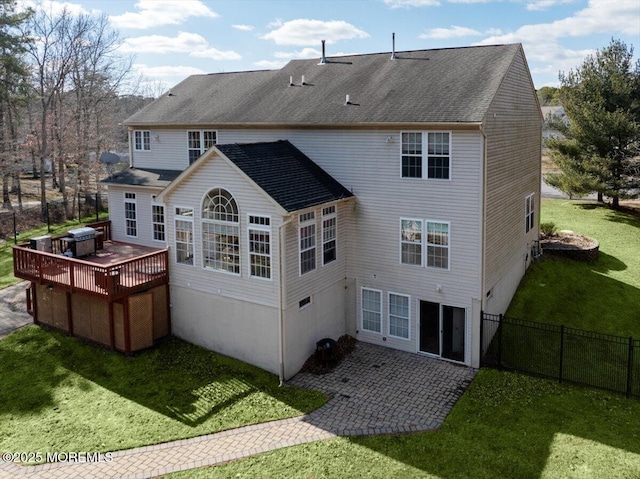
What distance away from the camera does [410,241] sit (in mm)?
17531

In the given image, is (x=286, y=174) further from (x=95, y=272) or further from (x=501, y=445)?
(x=501, y=445)

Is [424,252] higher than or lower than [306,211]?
lower

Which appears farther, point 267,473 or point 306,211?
point 306,211

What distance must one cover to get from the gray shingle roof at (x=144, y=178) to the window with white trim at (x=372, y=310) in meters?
9.44

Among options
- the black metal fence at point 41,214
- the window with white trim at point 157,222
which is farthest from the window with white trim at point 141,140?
the black metal fence at point 41,214

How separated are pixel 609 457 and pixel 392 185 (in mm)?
9411

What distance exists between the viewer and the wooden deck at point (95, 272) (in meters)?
17.1

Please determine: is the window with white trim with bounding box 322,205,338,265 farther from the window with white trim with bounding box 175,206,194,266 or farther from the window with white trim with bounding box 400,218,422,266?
the window with white trim with bounding box 175,206,194,266

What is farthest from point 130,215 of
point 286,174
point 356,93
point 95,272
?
point 356,93

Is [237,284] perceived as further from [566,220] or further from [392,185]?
[566,220]

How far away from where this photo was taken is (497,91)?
665 inches

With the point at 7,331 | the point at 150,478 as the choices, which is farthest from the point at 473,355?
the point at 7,331

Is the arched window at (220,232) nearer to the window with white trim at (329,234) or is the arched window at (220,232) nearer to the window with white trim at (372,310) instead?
the window with white trim at (329,234)

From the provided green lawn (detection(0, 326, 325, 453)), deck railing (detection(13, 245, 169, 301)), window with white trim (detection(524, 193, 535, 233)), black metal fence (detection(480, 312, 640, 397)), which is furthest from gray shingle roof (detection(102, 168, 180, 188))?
window with white trim (detection(524, 193, 535, 233))
